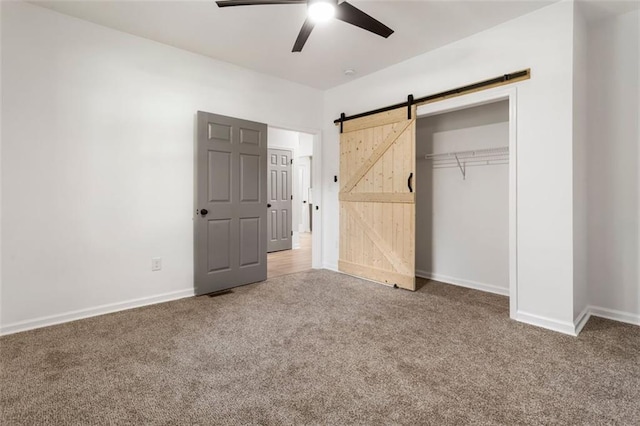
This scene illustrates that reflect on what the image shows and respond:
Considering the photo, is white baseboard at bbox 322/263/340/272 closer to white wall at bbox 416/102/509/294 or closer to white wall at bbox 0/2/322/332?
white wall at bbox 416/102/509/294

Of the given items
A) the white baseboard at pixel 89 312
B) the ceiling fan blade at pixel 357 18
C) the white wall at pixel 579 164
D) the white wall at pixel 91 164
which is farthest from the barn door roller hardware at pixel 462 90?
the white baseboard at pixel 89 312

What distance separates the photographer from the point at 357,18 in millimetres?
2277

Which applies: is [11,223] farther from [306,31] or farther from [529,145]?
[529,145]

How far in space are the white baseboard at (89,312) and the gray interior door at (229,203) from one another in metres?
0.28

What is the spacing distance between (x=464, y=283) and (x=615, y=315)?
138 cm

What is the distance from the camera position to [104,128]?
117 inches

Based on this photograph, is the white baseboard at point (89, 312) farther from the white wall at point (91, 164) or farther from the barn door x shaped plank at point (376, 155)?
the barn door x shaped plank at point (376, 155)

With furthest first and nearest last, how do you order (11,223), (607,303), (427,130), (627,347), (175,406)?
(427,130) < (607,303) < (11,223) < (627,347) < (175,406)

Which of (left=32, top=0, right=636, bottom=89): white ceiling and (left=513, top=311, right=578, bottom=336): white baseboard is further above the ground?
(left=32, top=0, right=636, bottom=89): white ceiling

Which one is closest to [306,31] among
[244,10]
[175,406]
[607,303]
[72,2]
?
[244,10]

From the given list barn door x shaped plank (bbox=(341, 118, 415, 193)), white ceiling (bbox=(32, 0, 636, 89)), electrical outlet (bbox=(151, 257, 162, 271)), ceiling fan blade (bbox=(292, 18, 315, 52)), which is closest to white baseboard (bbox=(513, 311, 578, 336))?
barn door x shaped plank (bbox=(341, 118, 415, 193))

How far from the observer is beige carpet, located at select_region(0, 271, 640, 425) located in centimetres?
160

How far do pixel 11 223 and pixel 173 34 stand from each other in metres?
2.19

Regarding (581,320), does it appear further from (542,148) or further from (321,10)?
(321,10)
